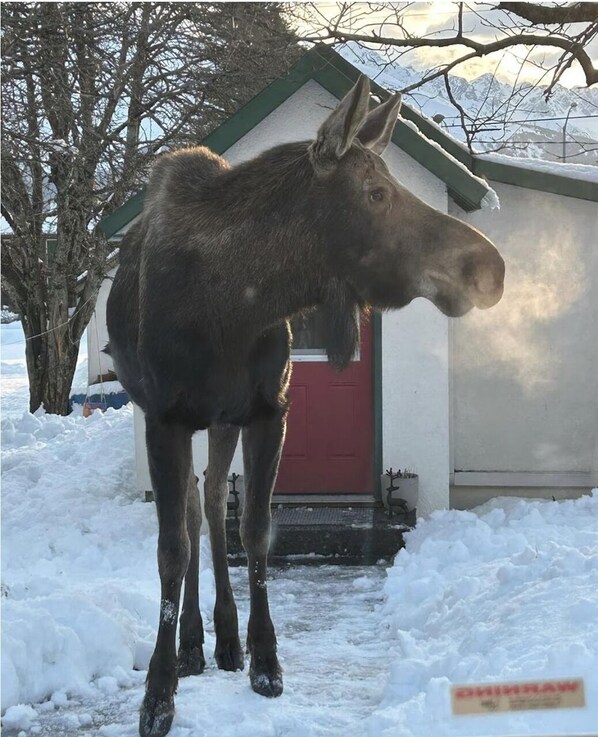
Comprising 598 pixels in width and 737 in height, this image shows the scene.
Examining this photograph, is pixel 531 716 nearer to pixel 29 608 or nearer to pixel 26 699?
pixel 26 699

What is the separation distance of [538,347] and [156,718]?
5550 mm

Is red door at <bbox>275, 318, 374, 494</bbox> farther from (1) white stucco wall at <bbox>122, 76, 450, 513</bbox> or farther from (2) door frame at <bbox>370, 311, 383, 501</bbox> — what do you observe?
(1) white stucco wall at <bbox>122, 76, 450, 513</bbox>

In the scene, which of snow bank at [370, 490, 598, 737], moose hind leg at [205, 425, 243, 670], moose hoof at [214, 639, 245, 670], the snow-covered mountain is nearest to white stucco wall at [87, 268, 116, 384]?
snow bank at [370, 490, 598, 737]

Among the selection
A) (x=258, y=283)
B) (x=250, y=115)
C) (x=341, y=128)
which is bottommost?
(x=258, y=283)

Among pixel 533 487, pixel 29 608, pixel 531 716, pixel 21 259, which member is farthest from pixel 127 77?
pixel 531 716

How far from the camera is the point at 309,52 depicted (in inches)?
252

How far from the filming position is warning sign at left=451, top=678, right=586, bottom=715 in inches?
103

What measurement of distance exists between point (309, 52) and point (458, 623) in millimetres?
4227

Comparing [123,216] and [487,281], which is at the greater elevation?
[123,216]

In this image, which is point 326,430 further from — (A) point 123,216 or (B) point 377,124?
(B) point 377,124

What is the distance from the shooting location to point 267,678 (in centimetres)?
345

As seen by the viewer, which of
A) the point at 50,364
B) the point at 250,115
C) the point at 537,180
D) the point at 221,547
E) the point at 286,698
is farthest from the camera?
the point at 50,364

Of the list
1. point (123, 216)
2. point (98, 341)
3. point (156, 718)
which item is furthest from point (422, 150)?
point (98, 341)

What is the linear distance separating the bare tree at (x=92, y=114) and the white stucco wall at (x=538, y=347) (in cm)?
275
